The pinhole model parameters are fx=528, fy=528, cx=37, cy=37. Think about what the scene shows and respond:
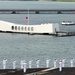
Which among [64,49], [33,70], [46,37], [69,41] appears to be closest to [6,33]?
[46,37]

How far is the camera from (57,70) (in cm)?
4384

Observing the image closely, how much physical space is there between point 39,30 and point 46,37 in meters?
4.25

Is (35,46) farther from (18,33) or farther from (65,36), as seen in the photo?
(18,33)

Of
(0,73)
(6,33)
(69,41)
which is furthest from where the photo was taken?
(6,33)

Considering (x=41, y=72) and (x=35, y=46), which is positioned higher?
(x=35, y=46)

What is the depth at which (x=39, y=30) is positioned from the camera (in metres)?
115

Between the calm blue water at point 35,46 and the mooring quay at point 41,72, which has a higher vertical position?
the calm blue water at point 35,46

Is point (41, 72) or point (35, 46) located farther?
point (35, 46)

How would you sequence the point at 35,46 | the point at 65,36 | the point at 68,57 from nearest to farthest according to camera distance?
1. the point at 68,57
2. the point at 35,46
3. the point at 65,36

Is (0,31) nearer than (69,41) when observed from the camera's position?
No

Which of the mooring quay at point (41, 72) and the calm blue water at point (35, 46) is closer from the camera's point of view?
the mooring quay at point (41, 72)

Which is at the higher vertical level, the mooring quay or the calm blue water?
the calm blue water

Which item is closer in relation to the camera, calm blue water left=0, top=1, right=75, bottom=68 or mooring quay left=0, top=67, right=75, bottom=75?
mooring quay left=0, top=67, right=75, bottom=75

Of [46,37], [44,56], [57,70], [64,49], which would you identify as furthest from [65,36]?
[57,70]
